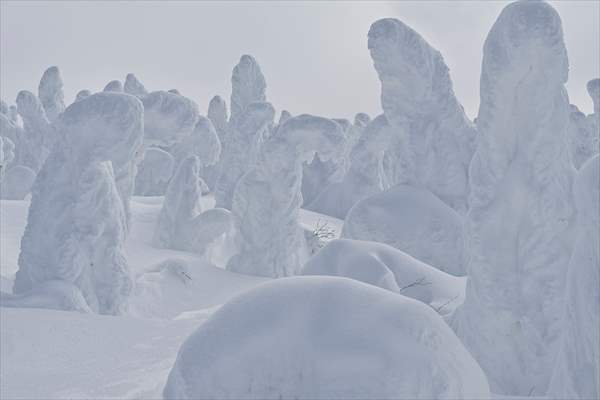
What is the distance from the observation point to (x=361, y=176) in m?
18.6

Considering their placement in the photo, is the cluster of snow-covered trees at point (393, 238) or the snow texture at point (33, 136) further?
the snow texture at point (33, 136)

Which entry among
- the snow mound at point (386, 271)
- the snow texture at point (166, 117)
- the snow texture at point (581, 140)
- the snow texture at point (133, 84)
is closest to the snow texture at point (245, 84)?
the snow texture at point (133, 84)

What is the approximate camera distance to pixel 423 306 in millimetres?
2367

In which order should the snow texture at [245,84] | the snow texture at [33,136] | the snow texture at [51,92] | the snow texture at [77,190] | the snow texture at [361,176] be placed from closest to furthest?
the snow texture at [77,190] → the snow texture at [361,176] → the snow texture at [33,136] → the snow texture at [245,84] → the snow texture at [51,92]

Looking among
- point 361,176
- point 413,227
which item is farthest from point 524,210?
point 361,176

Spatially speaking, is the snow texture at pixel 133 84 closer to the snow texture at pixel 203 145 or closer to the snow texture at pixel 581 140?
the snow texture at pixel 203 145

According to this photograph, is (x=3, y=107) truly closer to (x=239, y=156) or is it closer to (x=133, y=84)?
(x=133, y=84)

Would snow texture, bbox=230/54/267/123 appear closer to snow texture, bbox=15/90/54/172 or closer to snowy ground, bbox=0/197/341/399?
snow texture, bbox=15/90/54/172

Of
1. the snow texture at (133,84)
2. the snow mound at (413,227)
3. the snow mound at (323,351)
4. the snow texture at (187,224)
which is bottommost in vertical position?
the snow texture at (187,224)

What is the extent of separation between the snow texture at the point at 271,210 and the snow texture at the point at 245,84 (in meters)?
11.5

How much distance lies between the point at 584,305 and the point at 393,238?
702 cm

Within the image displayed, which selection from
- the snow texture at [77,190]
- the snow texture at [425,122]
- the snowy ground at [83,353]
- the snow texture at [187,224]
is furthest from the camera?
the snow texture at [187,224]

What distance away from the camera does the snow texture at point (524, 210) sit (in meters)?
6.15

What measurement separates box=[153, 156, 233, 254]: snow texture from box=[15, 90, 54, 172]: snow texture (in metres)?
9.11
